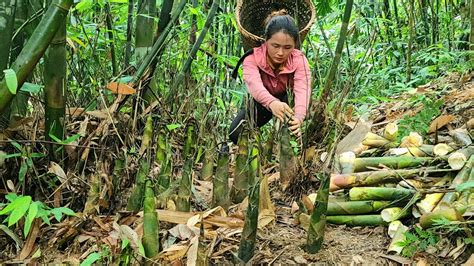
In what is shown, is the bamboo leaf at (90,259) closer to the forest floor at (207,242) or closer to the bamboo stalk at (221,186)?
the forest floor at (207,242)

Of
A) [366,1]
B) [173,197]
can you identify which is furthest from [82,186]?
[366,1]

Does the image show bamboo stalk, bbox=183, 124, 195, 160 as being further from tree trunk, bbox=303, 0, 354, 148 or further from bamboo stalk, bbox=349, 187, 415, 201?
bamboo stalk, bbox=349, 187, 415, 201

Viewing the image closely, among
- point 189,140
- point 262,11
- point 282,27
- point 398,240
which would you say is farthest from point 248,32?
point 398,240

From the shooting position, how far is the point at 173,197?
7.45ft

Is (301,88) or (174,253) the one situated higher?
(301,88)

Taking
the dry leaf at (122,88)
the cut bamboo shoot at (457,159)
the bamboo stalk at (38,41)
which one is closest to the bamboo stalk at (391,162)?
the cut bamboo shoot at (457,159)

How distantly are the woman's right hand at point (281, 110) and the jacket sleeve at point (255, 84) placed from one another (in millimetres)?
75

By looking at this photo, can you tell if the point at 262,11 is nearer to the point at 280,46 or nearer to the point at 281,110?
the point at 280,46

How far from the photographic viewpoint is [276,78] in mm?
3117

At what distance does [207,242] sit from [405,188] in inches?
34.4

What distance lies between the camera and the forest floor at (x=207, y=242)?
1941 millimetres

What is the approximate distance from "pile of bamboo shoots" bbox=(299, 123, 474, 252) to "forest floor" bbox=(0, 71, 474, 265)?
2.8 inches

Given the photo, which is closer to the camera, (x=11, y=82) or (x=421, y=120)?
(x=11, y=82)

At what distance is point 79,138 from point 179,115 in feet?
1.89
